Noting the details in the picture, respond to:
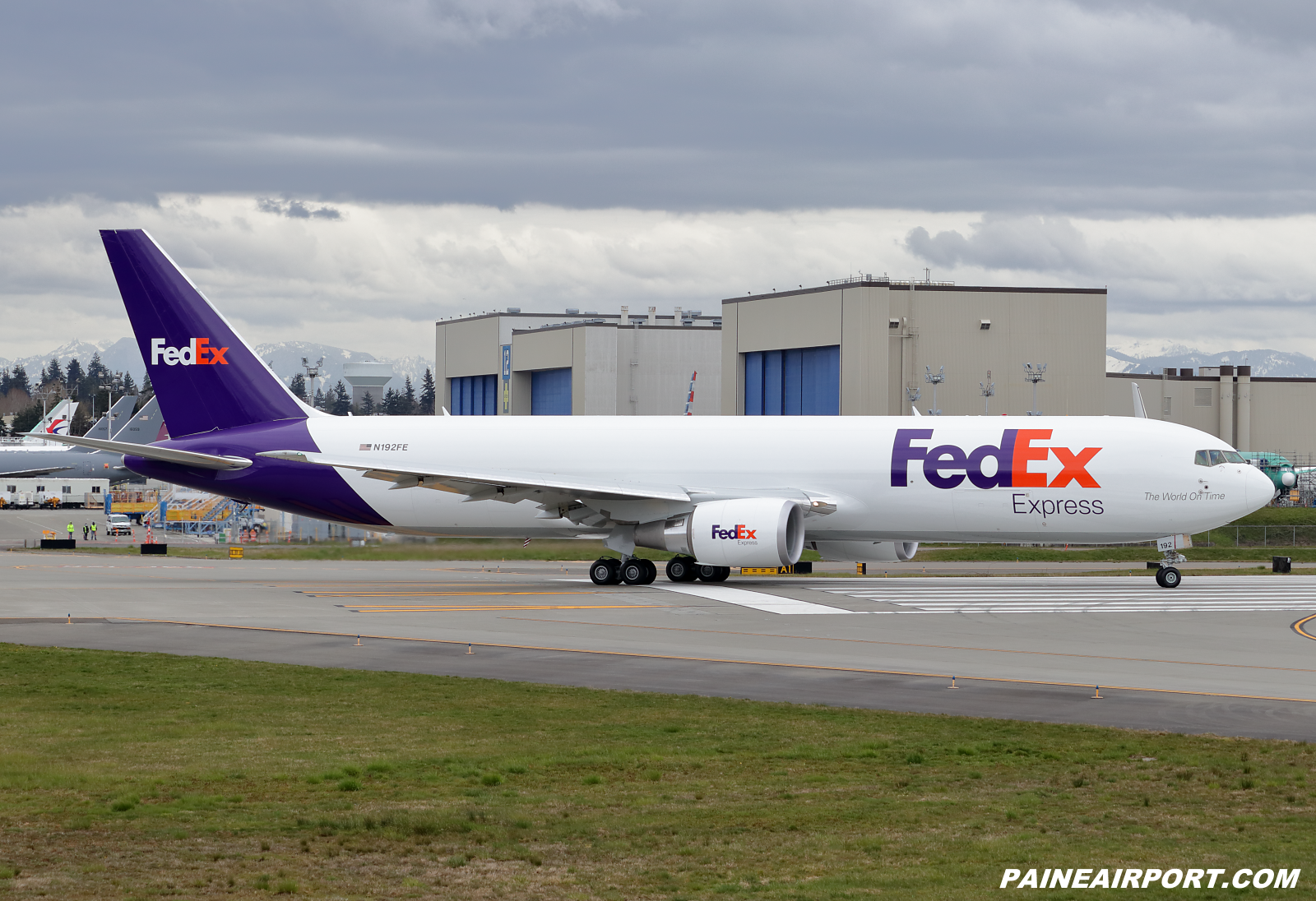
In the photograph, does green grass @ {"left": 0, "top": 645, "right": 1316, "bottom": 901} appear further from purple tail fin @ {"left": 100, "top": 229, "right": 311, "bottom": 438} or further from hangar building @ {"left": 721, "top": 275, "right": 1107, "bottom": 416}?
hangar building @ {"left": 721, "top": 275, "right": 1107, "bottom": 416}

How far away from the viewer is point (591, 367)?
130000 millimetres

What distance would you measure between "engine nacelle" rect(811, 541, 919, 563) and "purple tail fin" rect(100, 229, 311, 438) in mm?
17092

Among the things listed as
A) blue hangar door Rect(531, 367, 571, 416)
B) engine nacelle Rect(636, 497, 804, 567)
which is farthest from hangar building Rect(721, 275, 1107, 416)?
engine nacelle Rect(636, 497, 804, 567)

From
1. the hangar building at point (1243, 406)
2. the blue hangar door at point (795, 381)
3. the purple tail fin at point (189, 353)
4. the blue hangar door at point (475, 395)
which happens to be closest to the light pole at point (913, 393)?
the blue hangar door at point (795, 381)

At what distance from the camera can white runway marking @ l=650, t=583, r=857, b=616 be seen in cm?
3219

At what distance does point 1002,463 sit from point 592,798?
27533 millimetres

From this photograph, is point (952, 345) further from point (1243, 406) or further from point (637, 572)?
point (637, 572)

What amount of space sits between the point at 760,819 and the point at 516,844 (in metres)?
2.22

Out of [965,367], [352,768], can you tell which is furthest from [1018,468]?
[965,367]

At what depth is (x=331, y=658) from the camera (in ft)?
77.3

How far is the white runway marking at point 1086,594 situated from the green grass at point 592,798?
1514cm

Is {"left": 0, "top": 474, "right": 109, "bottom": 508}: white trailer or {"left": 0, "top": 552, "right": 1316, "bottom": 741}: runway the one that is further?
{"left": 0, "top": 474, "right": 109, "bottom": 508}: white trailer

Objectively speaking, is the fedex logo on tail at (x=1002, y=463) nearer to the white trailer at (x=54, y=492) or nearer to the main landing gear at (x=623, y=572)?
the main landing gear at (x=623, y=572)

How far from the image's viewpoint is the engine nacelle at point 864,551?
41.6 m
